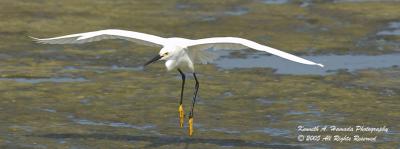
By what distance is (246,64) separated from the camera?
17344mm

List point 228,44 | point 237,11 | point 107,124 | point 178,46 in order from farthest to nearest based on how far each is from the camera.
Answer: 1. point 237,11
2. point 107,124
3. point 178,46
4. point 228,44

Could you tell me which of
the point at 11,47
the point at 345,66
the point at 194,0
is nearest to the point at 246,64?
the point at 345,66

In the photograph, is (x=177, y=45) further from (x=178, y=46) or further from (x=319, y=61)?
(x=319, y=61)

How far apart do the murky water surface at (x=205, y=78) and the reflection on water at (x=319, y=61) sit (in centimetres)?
2

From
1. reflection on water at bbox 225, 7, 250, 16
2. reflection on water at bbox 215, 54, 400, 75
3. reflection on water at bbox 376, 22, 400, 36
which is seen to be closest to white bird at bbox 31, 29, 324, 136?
reflection on water at bbox 215, 54, 400, 75

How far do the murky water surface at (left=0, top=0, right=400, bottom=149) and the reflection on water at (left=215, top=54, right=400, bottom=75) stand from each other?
0.07 ft

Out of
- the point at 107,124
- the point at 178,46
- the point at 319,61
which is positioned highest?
the point at 178,46

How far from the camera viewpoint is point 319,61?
57.9 ft

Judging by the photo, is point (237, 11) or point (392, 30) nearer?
point (392, 30)

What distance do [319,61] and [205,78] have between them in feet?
7.93

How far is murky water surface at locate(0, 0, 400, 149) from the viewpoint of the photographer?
12896mm

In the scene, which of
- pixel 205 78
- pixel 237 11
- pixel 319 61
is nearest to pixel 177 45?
pixel 205 78

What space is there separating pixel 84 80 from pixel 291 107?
11.7 feet

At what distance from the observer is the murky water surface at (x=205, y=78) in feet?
Answer: 42.3
